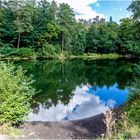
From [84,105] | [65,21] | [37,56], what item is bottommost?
[84,105]

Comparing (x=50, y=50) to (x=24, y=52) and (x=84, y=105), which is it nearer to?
(x=24, y=52)

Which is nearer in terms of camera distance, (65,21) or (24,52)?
(24,52)

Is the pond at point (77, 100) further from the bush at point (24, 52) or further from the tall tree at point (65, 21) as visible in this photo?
the tall tree at point (65, 21)

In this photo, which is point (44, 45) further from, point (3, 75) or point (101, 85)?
point (3, 75)

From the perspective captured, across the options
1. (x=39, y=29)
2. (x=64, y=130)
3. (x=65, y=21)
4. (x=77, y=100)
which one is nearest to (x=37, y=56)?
(x=39, y=29)

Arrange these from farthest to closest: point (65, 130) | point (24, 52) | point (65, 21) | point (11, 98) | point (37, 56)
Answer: point (65, 21) → point (37, 56) → point (24, 52) → point (65, 130) → point (11, 98)

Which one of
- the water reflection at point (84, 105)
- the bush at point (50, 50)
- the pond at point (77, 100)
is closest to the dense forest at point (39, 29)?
the bush at point (50, 50)

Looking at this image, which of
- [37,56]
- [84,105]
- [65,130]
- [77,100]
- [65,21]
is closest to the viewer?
[65,130]

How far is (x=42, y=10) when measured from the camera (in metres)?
65.1

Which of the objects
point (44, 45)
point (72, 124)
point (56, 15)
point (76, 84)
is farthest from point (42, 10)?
point (72, 124)

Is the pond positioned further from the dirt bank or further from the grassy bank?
the grassy bank

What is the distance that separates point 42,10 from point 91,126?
54429mm

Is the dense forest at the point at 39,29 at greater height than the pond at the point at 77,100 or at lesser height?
greater

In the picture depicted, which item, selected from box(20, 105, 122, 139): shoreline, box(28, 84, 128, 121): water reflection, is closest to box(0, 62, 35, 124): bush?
box(20, 105, 122, 139): shoreline
